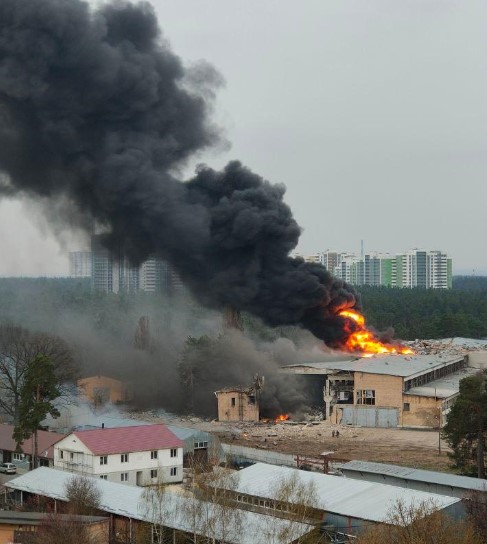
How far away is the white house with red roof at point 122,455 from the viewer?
113 ft

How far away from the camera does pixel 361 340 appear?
6122cm

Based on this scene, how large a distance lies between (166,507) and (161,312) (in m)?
72.6

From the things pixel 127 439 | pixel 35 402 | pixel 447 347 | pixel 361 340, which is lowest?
pixel 127 439

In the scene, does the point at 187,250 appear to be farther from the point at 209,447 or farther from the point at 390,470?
the point at 390,470

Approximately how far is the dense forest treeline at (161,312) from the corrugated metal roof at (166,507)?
42000mm

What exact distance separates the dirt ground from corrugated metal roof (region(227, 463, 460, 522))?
1093cm

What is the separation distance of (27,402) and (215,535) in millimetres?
14886

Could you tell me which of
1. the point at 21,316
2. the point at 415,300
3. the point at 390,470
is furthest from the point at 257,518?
the point at 415,300

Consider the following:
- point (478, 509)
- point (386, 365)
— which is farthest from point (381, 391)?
point (478, 509)

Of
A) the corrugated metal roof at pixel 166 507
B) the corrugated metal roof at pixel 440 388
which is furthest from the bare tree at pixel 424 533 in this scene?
the corrugated metal roof at pixel 440 388

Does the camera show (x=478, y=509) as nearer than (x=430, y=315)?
Yes

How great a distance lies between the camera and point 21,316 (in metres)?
96.2

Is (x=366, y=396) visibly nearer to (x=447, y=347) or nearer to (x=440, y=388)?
(x=440, y=388)

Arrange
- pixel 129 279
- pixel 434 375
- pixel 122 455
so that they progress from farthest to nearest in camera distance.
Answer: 1. pixel 129 279
2. pixel 434 375
3. pixel 122 455
